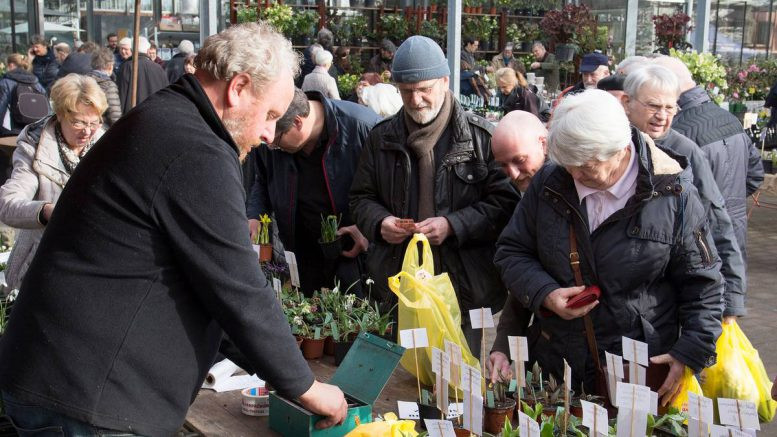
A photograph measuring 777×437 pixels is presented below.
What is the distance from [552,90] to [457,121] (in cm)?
823

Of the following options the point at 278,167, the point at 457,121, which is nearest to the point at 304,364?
the point at 457,121

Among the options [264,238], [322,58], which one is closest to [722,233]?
[264,238]

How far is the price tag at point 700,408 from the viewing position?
6.10 ft

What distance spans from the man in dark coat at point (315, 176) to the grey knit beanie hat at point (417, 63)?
0.45 meters

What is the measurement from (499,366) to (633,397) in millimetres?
692

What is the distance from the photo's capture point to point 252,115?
1.83 m

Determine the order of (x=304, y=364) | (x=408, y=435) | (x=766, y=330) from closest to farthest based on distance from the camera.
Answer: (x=304, y=364) < (x=408, y=435) < (x=766, y=330)

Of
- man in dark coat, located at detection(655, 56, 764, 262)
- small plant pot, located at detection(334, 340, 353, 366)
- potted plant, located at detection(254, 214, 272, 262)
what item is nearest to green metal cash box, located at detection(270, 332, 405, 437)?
small plant pot, located at detection(334, 340, 353, 366)

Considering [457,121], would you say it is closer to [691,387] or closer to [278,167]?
[278,167]

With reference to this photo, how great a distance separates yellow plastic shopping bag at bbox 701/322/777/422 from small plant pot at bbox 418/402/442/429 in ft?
3.20

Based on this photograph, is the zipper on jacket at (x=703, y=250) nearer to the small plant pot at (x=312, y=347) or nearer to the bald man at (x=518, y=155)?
the bald man at (x=518, y=155)

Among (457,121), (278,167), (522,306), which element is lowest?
(522,306)

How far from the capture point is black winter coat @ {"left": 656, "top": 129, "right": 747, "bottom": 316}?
273 cm

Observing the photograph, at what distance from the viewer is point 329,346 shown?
2990mm
